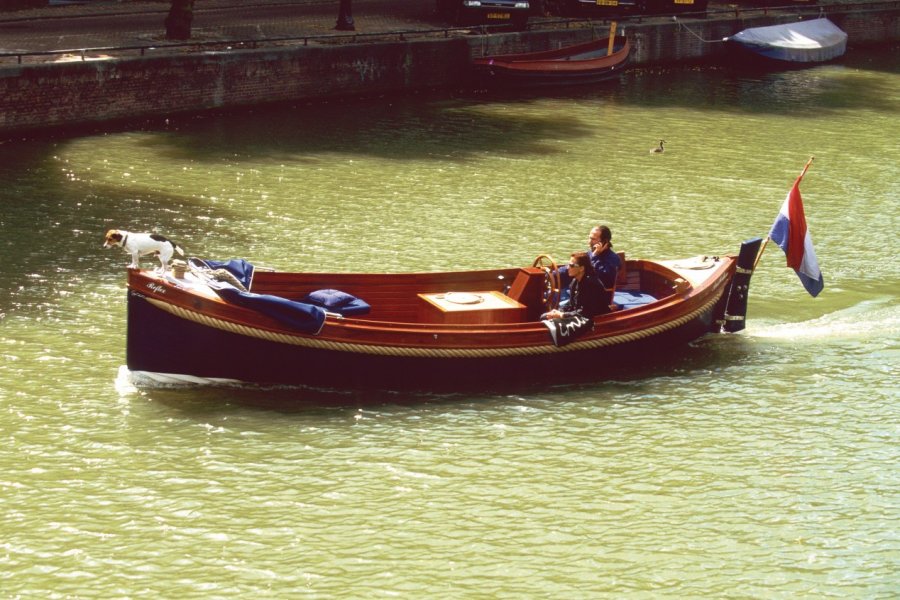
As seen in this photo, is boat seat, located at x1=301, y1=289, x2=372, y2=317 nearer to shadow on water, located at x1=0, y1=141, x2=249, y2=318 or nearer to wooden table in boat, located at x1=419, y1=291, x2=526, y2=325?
wooden table in boat, located at x1=419, y1=291, x2=526, y2=325

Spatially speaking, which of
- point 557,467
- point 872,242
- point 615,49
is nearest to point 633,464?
point 557,467

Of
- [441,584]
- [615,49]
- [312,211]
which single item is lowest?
[441,584]

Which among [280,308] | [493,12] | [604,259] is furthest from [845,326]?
[493,12]

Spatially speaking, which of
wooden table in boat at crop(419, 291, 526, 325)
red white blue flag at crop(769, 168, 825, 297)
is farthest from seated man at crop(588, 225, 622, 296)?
red white blue flag at crop(769, 168, 825, 297)

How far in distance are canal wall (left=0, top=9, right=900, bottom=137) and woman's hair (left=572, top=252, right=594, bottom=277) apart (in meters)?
14.8

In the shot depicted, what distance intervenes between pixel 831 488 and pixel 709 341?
3991 millimetres

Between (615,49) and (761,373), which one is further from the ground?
(615,49)

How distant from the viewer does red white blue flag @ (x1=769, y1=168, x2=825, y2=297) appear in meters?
16.2

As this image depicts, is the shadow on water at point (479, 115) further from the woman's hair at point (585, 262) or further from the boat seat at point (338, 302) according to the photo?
the woman's hair at point (585, 262)

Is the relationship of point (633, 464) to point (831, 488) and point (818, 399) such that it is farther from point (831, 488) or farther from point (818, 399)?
point (818, 399)

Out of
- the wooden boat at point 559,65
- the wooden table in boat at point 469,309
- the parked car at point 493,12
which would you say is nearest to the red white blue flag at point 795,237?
the wooden table in boat at point 469,309

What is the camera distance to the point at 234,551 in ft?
35.9

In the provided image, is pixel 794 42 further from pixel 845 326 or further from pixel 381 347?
pixel 381 347

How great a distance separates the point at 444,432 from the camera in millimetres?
13289
